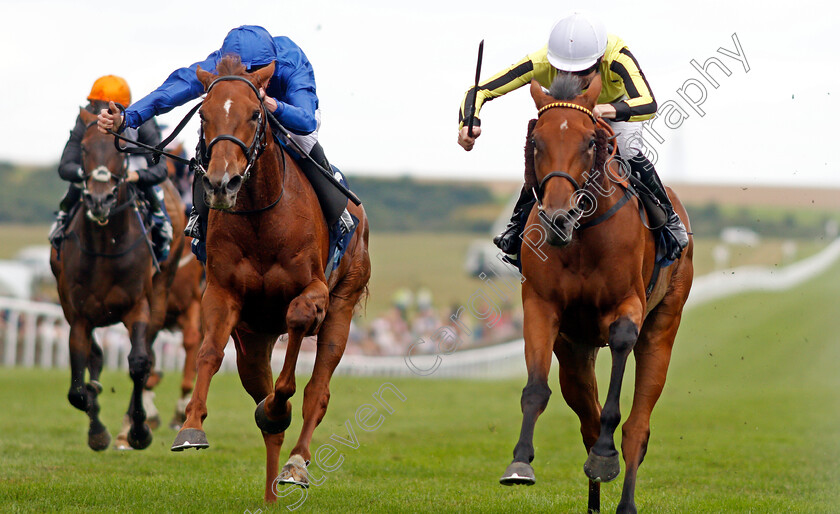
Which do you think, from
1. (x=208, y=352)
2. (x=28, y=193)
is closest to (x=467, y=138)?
(x=208, y=352)

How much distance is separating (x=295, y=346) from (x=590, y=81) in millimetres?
2344

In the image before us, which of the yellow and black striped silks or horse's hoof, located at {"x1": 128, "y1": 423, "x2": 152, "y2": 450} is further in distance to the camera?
horse's hoof, located at {"x1": 128, "y1": 423, "x2": 152, "y2": 450}

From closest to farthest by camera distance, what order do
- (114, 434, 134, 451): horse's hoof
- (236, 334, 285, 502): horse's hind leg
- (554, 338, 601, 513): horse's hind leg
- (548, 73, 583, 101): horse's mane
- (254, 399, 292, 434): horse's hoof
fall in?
(548, 73, 583, 101): horse's mane
(254, 399, 292, 434): horse's hoof
(554, 338, 601, 513): horse's hind leg
(236, 334, 285, 502): horse's hind leg
(114, 434, 134, 451): horse's hoof

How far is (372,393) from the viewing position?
741 inches

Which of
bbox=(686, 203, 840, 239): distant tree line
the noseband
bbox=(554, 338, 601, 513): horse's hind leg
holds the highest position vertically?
bbox=(686, 203, 840, 239): distant tree line

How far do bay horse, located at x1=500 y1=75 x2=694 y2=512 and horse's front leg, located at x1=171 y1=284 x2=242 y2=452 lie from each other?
1652mm

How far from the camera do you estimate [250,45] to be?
6695mm

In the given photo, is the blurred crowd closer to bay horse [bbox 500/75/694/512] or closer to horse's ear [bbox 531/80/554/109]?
bay horse [bbox 500/75/694/512]

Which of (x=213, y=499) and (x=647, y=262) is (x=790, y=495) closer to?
(x=647, y=262)

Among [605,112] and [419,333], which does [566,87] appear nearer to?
[605,112]

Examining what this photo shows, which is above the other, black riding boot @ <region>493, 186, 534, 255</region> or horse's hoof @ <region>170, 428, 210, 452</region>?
black riding boot @ <region>493, 186, 534, 255</region>

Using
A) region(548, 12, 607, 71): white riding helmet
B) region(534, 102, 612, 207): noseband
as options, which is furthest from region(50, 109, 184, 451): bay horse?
region(534, 102, 612, 207): noseband

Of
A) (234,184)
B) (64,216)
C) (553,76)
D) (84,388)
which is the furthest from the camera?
(64,216)

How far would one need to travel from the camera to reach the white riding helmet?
260 inches
